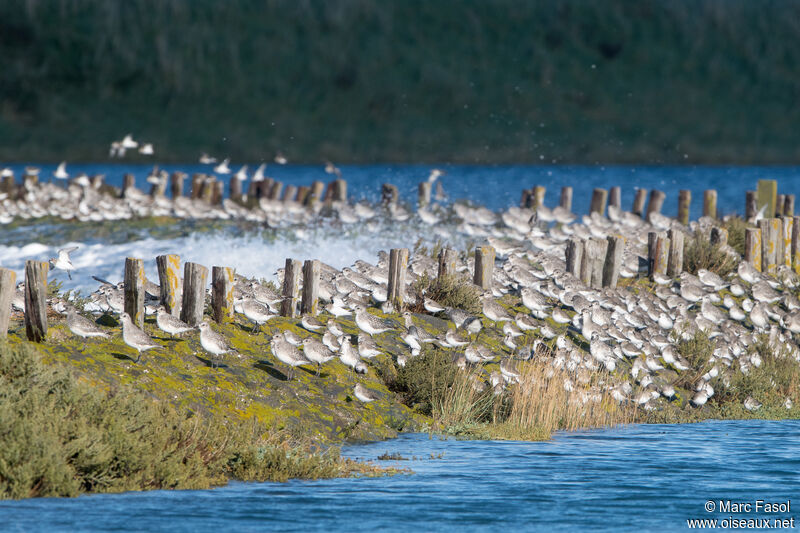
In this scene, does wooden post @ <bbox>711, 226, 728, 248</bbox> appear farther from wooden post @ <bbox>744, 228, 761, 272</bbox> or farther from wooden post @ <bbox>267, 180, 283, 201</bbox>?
wooden post @ <bbox>267, 180, 283, 201</bbox>

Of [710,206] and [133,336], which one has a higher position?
[710,206]

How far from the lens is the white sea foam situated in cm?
3054

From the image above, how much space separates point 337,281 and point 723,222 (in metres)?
13.5

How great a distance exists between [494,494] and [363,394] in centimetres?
362

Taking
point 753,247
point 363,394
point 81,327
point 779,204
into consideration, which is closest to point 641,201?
point 779,204

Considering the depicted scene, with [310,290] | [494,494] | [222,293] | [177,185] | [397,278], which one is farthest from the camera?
[177,185]

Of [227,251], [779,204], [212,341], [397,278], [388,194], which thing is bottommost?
[227,251]

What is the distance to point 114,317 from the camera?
52.1 feet

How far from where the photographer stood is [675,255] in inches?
920

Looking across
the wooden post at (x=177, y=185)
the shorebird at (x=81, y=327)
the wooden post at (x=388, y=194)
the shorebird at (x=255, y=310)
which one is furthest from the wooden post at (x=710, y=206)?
the shorebird at (x=81, y=327)

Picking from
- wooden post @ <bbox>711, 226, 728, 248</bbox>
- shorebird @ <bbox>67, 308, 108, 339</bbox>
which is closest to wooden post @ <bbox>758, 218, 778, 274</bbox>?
wooden post @ <bbox>711, 226, 728, 248</bbox>

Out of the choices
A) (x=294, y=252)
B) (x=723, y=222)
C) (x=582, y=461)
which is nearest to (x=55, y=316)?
(x=582, y=461)

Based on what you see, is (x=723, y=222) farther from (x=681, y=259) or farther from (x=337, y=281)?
(x=337, y=281)

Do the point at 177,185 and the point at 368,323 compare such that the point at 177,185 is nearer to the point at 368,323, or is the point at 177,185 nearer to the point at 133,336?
the point at 368,323
